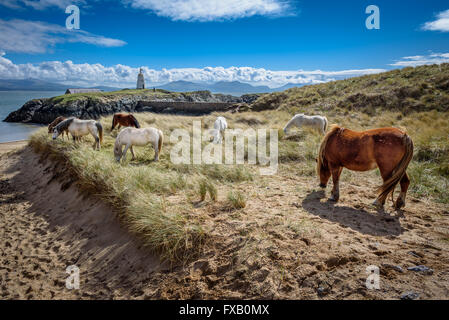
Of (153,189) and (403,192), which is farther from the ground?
(403,192)

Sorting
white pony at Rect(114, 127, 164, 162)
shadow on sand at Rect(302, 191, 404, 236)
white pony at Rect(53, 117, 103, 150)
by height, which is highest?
white pony at Rect(53, 117, 103, 150)

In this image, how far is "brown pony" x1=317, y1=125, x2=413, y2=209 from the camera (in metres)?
3.73

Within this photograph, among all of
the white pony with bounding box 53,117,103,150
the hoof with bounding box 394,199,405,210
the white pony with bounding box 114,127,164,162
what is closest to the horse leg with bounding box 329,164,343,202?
the hoof with bounding box 394,199,405,210

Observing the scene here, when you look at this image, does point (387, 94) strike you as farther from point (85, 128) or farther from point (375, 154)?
point (85, 128)

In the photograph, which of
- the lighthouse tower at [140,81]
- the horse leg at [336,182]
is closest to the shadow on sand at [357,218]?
the horse leg at [336,182]

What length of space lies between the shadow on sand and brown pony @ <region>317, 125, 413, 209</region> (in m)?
0.34

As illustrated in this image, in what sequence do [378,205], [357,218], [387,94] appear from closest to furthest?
[357,218] → [378,205] → [387,94]

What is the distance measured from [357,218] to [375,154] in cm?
111

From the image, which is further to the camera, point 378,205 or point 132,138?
point 132,138

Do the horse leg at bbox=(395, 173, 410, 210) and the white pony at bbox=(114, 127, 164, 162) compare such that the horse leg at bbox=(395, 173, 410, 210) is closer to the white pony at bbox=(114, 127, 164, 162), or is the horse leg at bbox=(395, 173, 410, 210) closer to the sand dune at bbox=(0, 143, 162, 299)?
the sand dune at bbox=(0, 143, 162, 299)

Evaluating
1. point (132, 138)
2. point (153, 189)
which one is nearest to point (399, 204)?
point (153, 189)

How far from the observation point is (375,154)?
154 inches
